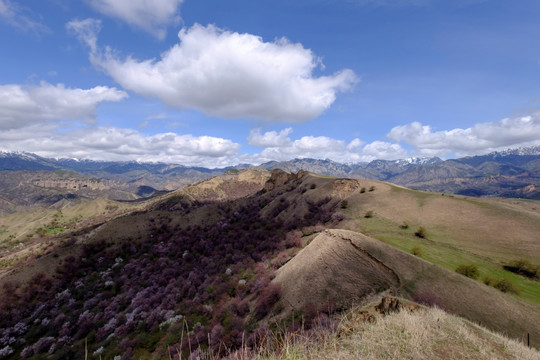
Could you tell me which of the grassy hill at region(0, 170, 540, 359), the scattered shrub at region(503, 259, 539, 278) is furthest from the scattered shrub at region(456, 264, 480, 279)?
the scattered shrub at region(503, 259, 539, 278)

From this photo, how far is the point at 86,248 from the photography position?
187ft

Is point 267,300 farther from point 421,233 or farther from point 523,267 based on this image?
point 421,233

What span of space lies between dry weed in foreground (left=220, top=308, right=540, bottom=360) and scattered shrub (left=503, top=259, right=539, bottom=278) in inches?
896

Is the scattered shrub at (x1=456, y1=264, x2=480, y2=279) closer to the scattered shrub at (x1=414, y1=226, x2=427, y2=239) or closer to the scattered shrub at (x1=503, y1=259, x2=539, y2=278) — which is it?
the scattered shrub at (x1=503, y1=259, x2=539, y2=278)

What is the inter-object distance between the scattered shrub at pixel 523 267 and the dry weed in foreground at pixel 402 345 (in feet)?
74.6

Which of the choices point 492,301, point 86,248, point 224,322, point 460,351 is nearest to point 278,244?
point 224,322

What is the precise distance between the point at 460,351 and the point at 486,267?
81.7ft

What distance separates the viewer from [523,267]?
2222cm

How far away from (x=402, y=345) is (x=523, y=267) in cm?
2654

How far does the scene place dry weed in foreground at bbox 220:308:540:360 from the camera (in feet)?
19.1

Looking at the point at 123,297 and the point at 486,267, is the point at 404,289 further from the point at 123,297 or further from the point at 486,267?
the point at 123,297

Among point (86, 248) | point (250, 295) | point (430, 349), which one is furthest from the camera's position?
point (86, 248)

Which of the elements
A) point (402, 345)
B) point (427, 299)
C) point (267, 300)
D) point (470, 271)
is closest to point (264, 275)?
point (267, 300)

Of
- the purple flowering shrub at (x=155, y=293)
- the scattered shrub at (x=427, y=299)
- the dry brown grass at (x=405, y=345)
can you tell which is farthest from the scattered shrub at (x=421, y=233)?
the dry brown grass at (x=405, y=345)
